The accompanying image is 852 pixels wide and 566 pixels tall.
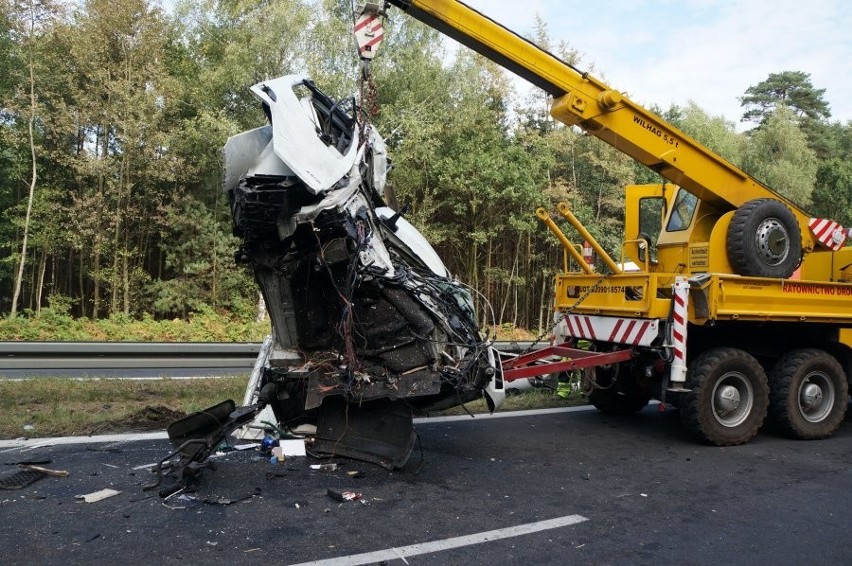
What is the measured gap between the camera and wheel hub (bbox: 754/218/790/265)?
6508 millimetres

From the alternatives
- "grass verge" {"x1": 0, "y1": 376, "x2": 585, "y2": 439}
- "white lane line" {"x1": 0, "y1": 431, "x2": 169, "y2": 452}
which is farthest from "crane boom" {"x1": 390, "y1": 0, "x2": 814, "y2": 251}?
"white lane line" {"x1": 0, "y1": 431, "x2": 169, "y2": 452}

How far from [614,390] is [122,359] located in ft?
22.7

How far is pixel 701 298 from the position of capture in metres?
6.03

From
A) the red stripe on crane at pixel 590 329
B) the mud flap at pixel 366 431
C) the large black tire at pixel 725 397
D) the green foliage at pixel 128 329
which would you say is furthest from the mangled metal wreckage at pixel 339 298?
the green foliage at pixel 128 329

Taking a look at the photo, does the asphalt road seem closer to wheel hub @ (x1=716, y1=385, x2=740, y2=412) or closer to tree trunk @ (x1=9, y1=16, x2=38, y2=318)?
wheel hub @ (x1=716, y1=385, x2=740, y2=412)

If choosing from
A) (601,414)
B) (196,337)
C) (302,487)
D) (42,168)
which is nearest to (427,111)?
(196,337)

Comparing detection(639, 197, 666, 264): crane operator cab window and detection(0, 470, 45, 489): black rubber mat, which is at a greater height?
detection(639, 197, 666, 264): crane operator cab window

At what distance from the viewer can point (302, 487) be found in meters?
4.42

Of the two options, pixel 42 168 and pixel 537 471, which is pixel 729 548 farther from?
pixel 42 168

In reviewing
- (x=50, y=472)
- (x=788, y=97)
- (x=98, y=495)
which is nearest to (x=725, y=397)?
(x=98, y=495)

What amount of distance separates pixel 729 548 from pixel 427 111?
1552 centimetres

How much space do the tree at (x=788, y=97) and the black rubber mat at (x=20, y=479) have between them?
47.0 meters

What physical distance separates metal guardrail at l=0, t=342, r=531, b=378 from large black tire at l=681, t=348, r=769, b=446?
2.55 meters

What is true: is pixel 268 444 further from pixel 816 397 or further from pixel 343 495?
pixel 816 397
